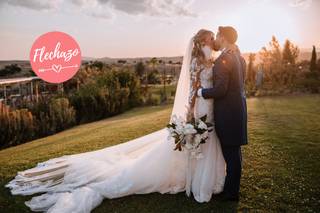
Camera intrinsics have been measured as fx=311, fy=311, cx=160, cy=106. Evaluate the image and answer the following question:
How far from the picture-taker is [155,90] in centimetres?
2358

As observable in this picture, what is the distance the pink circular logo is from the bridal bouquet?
923 centimetres

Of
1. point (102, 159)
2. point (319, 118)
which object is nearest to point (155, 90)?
point (319, 118)

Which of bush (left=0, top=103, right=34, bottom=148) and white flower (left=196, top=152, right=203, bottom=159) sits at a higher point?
white flower (left=196, top=152, right=203, bottom=159)

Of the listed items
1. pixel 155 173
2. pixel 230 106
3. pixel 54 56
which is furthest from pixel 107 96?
pixel 230 106

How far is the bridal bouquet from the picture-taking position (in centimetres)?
365

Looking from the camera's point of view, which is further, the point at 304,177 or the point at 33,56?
the point at 33,56

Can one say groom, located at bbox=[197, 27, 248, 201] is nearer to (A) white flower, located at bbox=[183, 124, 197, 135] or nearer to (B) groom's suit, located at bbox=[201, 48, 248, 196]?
(B) groom's suit, located at bbox=[201, 48, 248, 196]

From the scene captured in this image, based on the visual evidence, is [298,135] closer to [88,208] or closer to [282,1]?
[88,208]

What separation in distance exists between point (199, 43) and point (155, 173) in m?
1.78

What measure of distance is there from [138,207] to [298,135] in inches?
188

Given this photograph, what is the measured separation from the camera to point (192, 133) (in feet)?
12.0

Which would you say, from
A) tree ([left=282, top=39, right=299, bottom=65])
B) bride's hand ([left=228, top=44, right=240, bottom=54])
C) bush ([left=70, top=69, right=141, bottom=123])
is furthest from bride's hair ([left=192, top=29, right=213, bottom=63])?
tree ([left=282, top=39, right=299, bottom=65])

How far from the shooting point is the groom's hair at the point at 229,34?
3573mm

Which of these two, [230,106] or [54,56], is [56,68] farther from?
[230,106]
